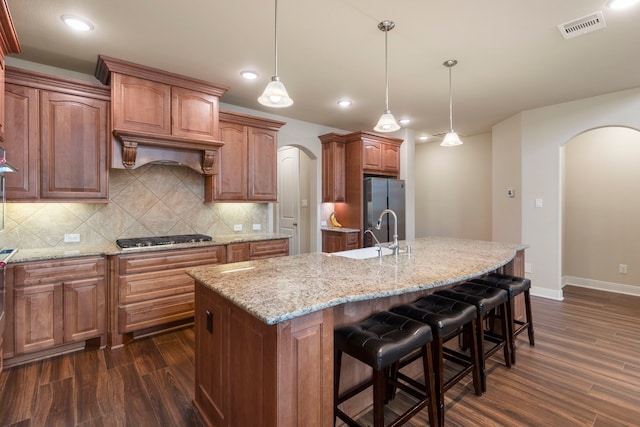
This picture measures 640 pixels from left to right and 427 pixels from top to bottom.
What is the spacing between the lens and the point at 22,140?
2.59 meters

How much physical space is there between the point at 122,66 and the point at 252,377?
116 inches

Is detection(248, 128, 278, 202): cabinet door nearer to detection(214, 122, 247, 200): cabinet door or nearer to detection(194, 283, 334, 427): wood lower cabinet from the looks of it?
detection(214, 122, 247, 200): cabinet door

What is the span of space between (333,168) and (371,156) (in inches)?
25.0

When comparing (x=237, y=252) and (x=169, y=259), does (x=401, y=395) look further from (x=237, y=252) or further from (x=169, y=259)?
(x=169, y=259)

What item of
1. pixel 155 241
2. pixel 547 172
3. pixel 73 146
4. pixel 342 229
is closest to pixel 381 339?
pixel 155 241

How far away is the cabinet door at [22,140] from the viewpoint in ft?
8.32

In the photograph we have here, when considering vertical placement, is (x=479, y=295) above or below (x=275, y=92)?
below

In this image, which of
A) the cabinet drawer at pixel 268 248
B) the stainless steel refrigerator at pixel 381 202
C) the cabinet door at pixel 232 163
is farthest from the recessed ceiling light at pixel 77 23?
the stainless steel refrigerator at pixel 381 202

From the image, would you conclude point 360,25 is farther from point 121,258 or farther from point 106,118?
point 121,258

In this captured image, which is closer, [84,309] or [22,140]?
[22,140]

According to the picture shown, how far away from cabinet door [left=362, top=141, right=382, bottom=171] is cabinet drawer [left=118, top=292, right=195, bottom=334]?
3129mm

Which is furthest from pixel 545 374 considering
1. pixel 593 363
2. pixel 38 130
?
pixel 38 130

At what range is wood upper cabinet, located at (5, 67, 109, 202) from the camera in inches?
101

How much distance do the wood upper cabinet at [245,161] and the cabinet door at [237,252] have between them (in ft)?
1.96
